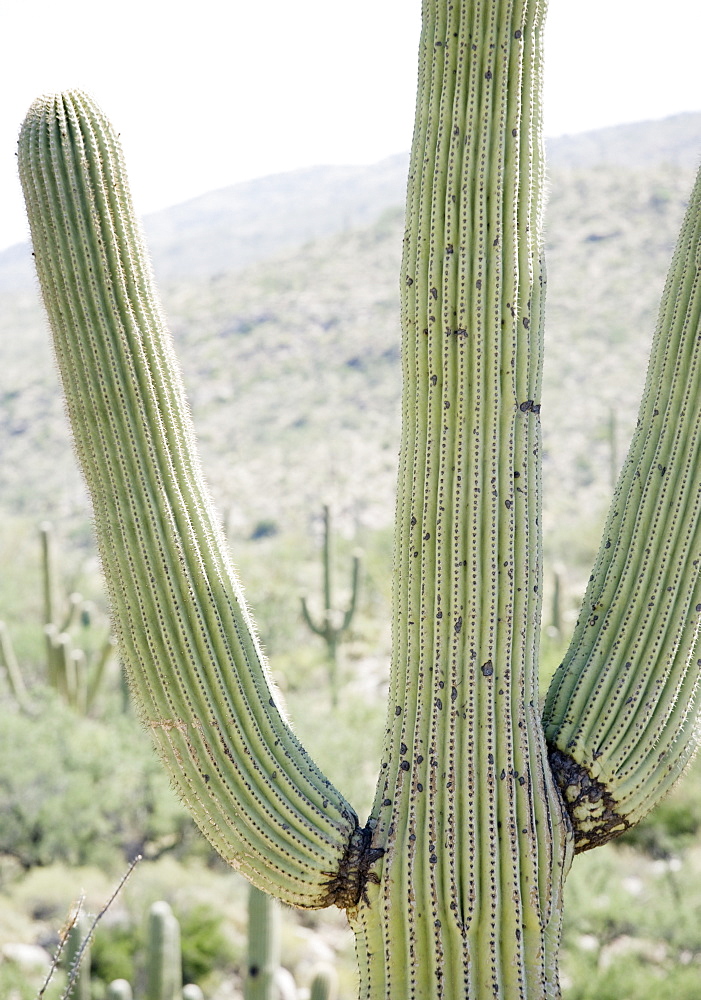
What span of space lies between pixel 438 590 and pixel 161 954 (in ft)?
17.6

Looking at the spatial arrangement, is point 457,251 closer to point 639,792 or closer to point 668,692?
point 668,692

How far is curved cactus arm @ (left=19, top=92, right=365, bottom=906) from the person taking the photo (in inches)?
107

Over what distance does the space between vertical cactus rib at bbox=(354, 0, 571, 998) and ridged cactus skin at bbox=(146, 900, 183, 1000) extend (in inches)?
186

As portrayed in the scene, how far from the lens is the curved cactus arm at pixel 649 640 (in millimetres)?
2830

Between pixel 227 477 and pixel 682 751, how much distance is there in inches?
1201

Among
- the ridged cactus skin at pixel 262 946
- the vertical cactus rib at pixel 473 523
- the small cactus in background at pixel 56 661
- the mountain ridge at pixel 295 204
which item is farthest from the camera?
the mountain ridge at pixel 295 204

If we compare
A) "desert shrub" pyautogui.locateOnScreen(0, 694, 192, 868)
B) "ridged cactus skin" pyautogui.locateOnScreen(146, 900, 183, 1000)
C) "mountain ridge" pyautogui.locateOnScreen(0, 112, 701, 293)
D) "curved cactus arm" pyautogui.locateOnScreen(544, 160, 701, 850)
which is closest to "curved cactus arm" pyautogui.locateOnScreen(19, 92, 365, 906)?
"curved cactus arm" pyautogui.locateOnScreen(544, 160, 701, 850)

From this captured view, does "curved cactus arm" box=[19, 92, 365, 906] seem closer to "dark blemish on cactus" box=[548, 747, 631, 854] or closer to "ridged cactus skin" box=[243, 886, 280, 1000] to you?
"dark blemish on cactus" box=[548, 747, 631, 854]

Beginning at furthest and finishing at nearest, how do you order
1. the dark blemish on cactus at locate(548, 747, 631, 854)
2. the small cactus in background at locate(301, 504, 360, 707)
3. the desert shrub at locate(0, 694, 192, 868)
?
the small cactus in background at locate(301, 504, 360, 707) < the desert shrub at locate(0, 694, 192, 868) < the dark blemish on cactus at locate(548, 747, 631, 854)

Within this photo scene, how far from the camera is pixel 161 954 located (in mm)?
6973

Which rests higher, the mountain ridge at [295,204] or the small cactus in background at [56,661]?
the mountain ridge at [295,204]

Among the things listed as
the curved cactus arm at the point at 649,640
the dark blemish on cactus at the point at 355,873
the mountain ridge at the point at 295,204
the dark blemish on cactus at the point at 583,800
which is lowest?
the dark blemish on cactus at the point at 355,873

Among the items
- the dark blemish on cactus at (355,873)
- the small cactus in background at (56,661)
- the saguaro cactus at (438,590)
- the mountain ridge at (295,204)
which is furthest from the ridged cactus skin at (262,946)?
the mountain ridge at (295,204)

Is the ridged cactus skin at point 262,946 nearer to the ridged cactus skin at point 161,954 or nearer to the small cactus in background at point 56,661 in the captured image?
the ridged cactus skin at point 161,954
